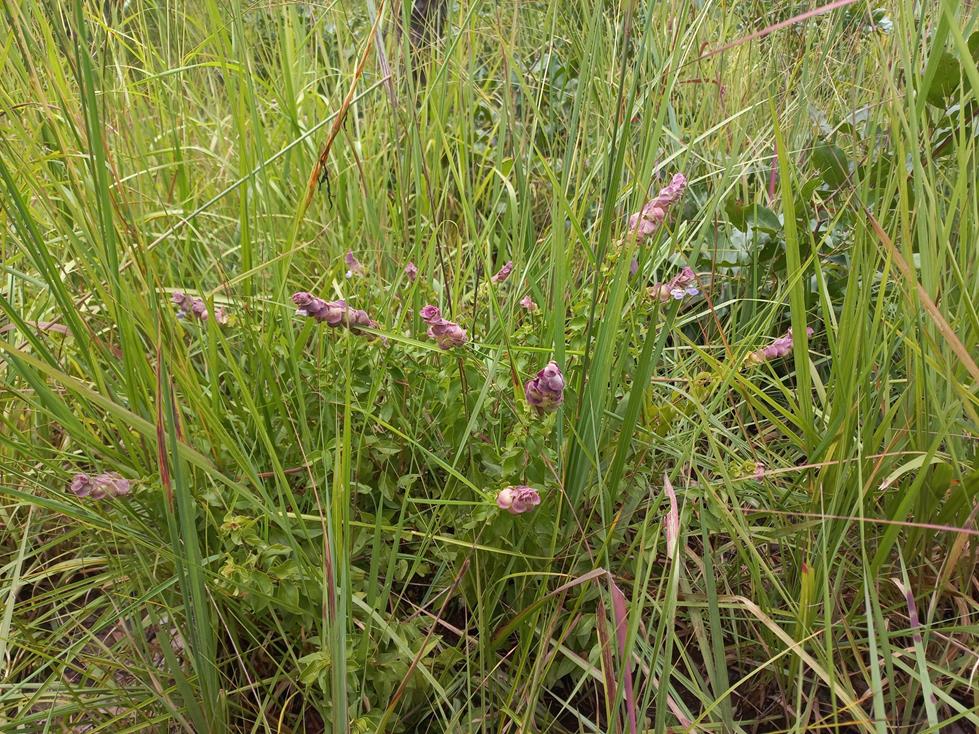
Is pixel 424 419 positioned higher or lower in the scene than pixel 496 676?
higher

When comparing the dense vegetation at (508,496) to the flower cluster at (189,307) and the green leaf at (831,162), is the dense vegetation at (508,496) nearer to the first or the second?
the flower cluster at (189,307)

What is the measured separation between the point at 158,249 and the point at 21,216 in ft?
1.83

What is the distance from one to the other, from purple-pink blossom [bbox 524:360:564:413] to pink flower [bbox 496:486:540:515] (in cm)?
10

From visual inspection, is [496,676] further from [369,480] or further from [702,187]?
[702,187]

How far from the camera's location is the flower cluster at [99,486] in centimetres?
94

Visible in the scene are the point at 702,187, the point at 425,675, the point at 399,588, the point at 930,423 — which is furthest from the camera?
the point at 702,187

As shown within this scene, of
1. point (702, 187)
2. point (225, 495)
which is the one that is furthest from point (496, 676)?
point (702, 187)

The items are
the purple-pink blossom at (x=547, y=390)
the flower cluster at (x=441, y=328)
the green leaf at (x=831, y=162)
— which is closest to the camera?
the purple-pink blossom at (x=547, y=390)

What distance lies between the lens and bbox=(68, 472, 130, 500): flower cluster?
37.1 inches

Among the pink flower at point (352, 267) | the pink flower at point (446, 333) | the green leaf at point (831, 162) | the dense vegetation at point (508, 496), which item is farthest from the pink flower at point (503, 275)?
the green leaf at point (831, 162)

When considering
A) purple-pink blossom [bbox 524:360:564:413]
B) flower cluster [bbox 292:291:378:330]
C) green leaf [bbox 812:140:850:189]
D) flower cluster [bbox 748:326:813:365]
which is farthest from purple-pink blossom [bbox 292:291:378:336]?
green leaf [bbox 812:140:850:189]

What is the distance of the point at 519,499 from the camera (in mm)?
909

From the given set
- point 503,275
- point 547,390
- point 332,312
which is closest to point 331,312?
point 332,312

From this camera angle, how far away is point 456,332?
40.1 inches
